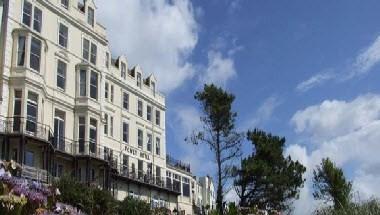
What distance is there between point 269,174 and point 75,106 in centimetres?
1614

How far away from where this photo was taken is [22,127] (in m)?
37.1

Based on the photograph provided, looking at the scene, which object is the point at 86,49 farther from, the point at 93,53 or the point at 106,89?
the point at 106,89

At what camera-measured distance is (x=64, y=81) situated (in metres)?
43.4

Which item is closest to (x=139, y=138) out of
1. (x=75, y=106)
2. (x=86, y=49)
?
(x=86, y=49)

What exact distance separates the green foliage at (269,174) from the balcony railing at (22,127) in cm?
1547

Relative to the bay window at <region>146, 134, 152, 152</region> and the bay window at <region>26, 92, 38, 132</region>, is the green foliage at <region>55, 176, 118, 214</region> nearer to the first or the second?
the bay window at <region>26, 92, 38, 132</region>

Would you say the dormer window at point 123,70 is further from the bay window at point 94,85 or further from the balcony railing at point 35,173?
the balcony railing at point 35,173

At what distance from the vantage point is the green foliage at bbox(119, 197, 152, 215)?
113ft

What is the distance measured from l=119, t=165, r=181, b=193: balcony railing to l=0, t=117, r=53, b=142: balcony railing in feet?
45.6

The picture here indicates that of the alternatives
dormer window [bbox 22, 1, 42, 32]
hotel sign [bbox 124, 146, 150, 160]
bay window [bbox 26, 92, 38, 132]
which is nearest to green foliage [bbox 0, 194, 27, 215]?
bay window [bbox 26, 92, 38, 132]

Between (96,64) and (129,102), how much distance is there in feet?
30.0

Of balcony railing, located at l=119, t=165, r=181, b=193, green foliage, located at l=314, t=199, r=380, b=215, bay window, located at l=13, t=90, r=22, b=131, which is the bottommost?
green foliage, located at l=314, t=199, r=380, b=215

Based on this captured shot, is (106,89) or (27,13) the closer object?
(27,13)

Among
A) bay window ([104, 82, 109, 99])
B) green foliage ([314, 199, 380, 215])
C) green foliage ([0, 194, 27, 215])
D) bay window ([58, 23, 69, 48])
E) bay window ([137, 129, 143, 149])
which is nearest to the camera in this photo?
green foliage ([0, 194, 27, 215])
